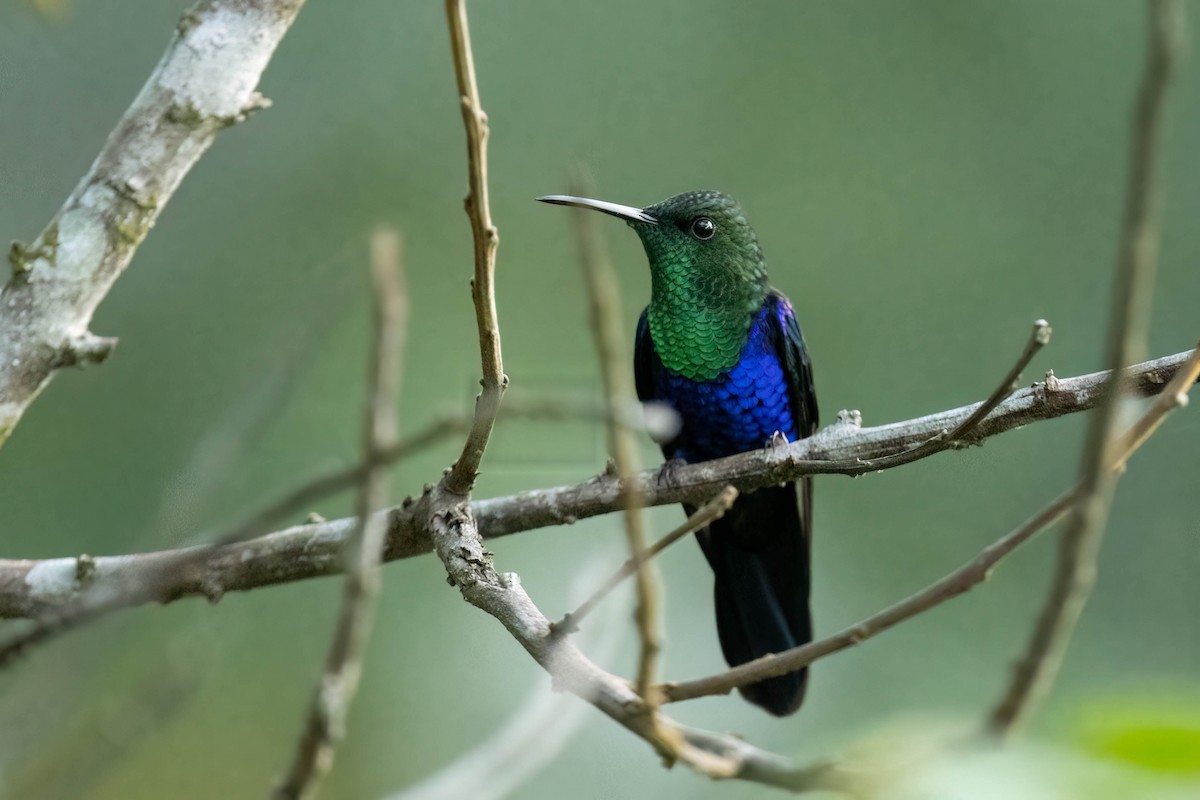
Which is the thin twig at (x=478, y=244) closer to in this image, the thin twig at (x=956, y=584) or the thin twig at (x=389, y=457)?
the thin twig at (x=389, y=457)

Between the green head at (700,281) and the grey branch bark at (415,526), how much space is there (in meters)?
1.18

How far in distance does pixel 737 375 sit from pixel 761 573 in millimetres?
673

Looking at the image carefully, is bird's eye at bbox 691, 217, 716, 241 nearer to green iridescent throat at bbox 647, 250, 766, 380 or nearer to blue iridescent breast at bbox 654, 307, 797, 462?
green iridescent throat at bbox 647, 250, 766, 380

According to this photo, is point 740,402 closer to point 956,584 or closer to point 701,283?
point 701,283

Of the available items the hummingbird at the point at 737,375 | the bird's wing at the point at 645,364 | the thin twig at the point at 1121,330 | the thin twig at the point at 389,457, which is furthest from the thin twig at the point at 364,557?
the bird's wing at the point at 645,364

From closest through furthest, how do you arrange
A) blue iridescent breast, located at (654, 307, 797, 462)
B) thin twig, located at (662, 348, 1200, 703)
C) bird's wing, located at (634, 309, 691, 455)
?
thin twig, located at (662, 348, 1200, 703), blue iridescent breast, located at (654, 307, 797, 462), bird's wing, located at (634, 309, 691, 455)

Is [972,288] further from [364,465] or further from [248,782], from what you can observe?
[364,465]

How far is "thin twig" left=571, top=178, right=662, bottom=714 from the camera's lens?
117 centimetres

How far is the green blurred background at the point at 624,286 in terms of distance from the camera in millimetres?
7070

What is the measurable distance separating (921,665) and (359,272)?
20.6 feet

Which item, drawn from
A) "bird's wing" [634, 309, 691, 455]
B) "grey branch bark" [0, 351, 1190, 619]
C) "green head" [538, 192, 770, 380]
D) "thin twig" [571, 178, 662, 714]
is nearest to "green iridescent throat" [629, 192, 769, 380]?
"green head" [538, 192, 770, 380]

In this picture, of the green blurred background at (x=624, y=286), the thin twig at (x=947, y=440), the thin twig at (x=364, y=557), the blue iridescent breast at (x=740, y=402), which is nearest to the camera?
the thin twig at (x=364, y=557)

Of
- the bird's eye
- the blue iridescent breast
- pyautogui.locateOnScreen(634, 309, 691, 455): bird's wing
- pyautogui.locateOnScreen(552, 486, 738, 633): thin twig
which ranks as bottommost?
pyautogui.locateOnScreen(552, 486, 738, 633): thin twig

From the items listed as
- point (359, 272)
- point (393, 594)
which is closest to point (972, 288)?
point (393, 594)
